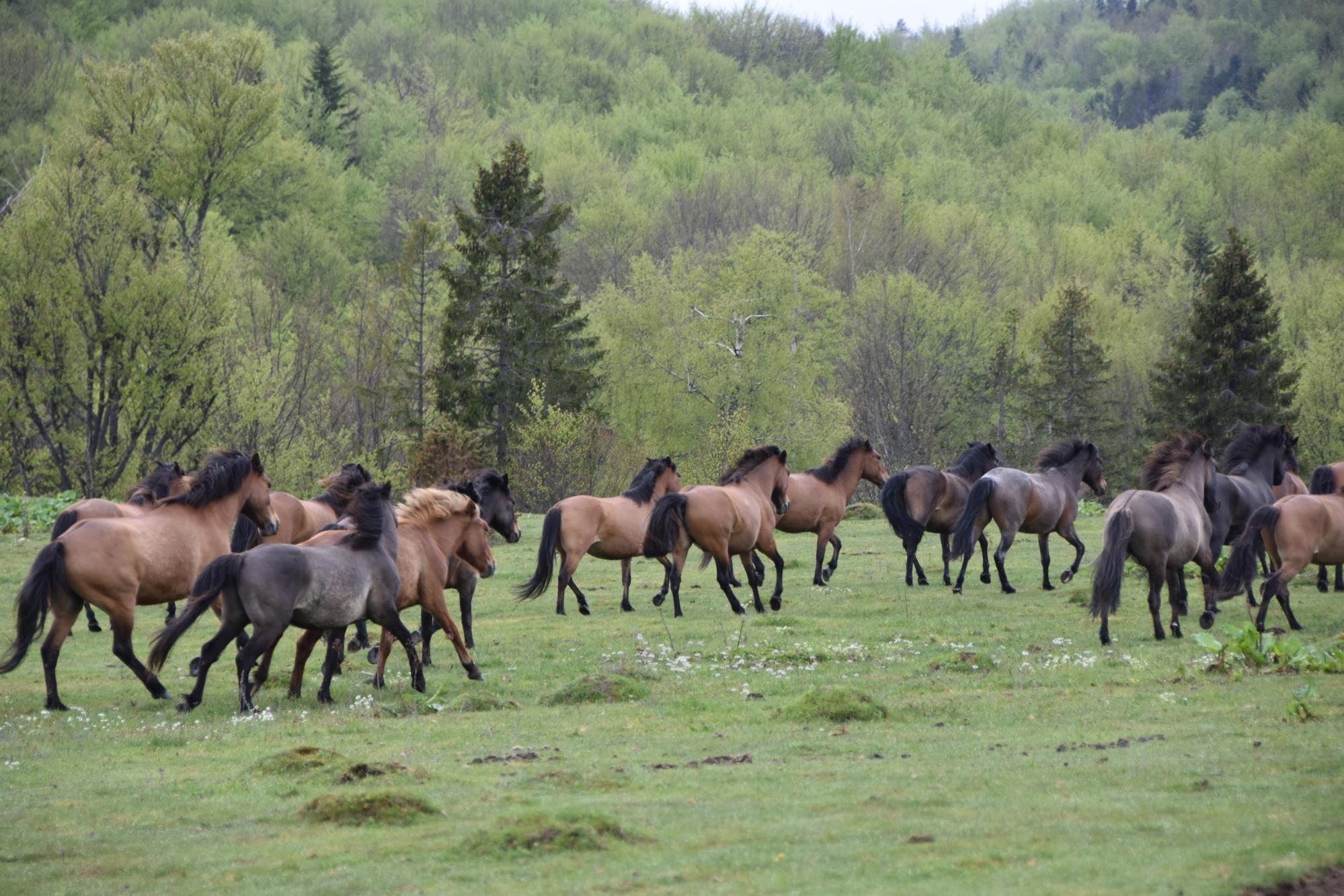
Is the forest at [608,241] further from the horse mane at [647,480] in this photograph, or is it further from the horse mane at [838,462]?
the horse mane at [647,480]

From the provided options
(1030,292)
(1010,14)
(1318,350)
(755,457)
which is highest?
(1010,14)

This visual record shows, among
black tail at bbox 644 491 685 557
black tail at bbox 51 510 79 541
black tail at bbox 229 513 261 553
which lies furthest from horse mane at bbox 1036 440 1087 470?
black tail at bbox 51 510 79 541

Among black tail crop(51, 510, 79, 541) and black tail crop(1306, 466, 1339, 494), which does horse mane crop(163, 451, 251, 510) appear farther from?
black tail crop(1306, 466, 1339, 494)

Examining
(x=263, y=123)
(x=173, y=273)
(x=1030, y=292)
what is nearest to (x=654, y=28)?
(x=1030, y=292)

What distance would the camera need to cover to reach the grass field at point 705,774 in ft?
22.8

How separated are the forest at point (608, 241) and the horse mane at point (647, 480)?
17502mm

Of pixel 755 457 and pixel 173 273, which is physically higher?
pixel 173 273

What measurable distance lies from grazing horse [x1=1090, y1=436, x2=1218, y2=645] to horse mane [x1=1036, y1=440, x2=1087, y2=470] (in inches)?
177

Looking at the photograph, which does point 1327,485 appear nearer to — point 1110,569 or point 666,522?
point 1110,569

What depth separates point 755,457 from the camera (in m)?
20.8

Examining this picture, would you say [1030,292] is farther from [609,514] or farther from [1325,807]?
[1325,807]

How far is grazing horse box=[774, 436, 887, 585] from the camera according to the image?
2270cm

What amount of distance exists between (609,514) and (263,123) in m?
36.2

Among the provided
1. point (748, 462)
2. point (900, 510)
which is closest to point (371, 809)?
point (748, 462)
